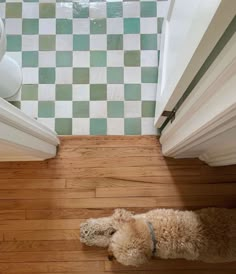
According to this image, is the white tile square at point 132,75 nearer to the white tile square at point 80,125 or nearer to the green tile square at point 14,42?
the white tile square at point 80,125

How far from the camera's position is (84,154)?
150 centimetres

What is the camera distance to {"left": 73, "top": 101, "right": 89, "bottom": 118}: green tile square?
1.53m

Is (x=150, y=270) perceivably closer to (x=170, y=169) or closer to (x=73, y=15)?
(x=170, y=169)

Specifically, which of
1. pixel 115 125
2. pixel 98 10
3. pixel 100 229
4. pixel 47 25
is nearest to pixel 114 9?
pixel 98 10

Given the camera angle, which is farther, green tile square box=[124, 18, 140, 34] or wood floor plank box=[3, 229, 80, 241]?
green tile square box=[124, 18, 140, 34]

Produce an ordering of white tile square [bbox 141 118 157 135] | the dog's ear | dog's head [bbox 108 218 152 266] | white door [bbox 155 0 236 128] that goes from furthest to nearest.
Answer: white tile square [bbox 141 118 157 135], the dog's ear, dog's head [bbox 108 218 152 266], white door [bbox 155 0 236 128]

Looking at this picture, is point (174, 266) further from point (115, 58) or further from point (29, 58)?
point (29, 58)

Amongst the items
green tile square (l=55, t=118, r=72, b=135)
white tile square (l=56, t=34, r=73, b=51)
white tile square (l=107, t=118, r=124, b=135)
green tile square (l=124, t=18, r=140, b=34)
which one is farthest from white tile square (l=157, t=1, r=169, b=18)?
green tile square (l=55, t=118, r=72, b=135)

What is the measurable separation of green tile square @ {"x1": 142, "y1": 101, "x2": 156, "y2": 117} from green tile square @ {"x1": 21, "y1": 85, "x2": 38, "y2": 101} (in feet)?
1.57

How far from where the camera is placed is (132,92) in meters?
1.54

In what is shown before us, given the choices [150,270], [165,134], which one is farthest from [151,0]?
[150,270]

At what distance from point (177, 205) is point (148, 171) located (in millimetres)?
188

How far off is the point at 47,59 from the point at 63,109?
24 cm

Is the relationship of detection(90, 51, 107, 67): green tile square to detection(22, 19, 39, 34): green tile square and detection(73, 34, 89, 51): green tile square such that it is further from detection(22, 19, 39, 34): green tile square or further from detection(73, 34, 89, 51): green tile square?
detection(22, 19, 39, 34): green tile square
